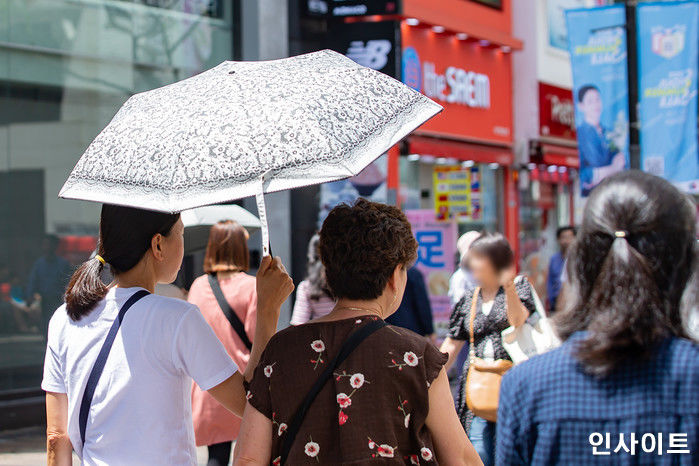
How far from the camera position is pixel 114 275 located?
3.16 metres

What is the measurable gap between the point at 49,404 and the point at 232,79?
1184 millimetres

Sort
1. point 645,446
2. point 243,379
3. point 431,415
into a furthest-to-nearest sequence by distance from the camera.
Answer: point 243,379
point 431,415
point 645,446

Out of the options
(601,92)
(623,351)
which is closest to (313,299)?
(623,351)

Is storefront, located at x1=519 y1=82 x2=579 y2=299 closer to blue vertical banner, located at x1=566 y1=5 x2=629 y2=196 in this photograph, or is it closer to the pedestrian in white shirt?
blue vertical banner, located at x1=566 y1=5 x2=629 y2=196

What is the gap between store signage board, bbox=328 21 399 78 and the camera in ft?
44.9

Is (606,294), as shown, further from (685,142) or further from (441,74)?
(441,74)

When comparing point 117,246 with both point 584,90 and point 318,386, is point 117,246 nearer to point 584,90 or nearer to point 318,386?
point 318,386

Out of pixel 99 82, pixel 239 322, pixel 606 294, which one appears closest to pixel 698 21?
pixel 99 82

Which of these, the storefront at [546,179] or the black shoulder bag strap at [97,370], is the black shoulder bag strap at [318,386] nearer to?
the black shoulder bag strap at [97,370]

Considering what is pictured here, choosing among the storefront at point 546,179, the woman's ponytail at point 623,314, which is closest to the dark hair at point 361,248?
the woman's ponytail at point 623,314

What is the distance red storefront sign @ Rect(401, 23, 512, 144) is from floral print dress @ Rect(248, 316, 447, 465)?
1140cm

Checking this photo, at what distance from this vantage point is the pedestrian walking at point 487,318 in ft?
18.4

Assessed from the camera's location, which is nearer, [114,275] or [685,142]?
[114,275]

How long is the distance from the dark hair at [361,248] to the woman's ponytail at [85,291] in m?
0.74
